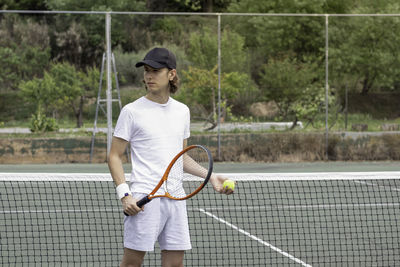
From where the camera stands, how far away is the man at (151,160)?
3170mm

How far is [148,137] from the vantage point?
126 inches

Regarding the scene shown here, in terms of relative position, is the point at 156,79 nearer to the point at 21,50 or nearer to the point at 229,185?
the point at 229,185

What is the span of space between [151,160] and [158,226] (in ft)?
0.99

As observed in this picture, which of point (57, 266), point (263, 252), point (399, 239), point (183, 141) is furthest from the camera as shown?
point (399, 239)

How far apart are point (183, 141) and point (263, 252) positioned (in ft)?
8.19

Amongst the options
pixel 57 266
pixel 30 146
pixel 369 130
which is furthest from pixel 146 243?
pixel 369 130

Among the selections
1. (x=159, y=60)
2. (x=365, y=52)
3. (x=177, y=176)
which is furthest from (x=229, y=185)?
(x=365, y=52)

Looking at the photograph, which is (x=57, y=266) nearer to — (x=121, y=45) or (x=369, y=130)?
(x=121, y=45)

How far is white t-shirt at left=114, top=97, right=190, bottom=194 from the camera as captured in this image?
3174 mm

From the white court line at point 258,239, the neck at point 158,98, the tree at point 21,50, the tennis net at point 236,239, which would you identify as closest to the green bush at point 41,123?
the tree at point 21,50

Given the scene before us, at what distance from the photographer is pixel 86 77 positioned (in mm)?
13023

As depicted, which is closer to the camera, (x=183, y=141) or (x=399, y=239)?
(x=183, y=141)

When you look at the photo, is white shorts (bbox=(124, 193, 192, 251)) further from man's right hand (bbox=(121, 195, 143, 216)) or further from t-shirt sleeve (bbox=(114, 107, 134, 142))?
t-shirt sleeve (bbox=(114, 107, 134, 142))

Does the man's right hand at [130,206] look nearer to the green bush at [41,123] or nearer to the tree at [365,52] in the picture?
the green bush at [41,123]
